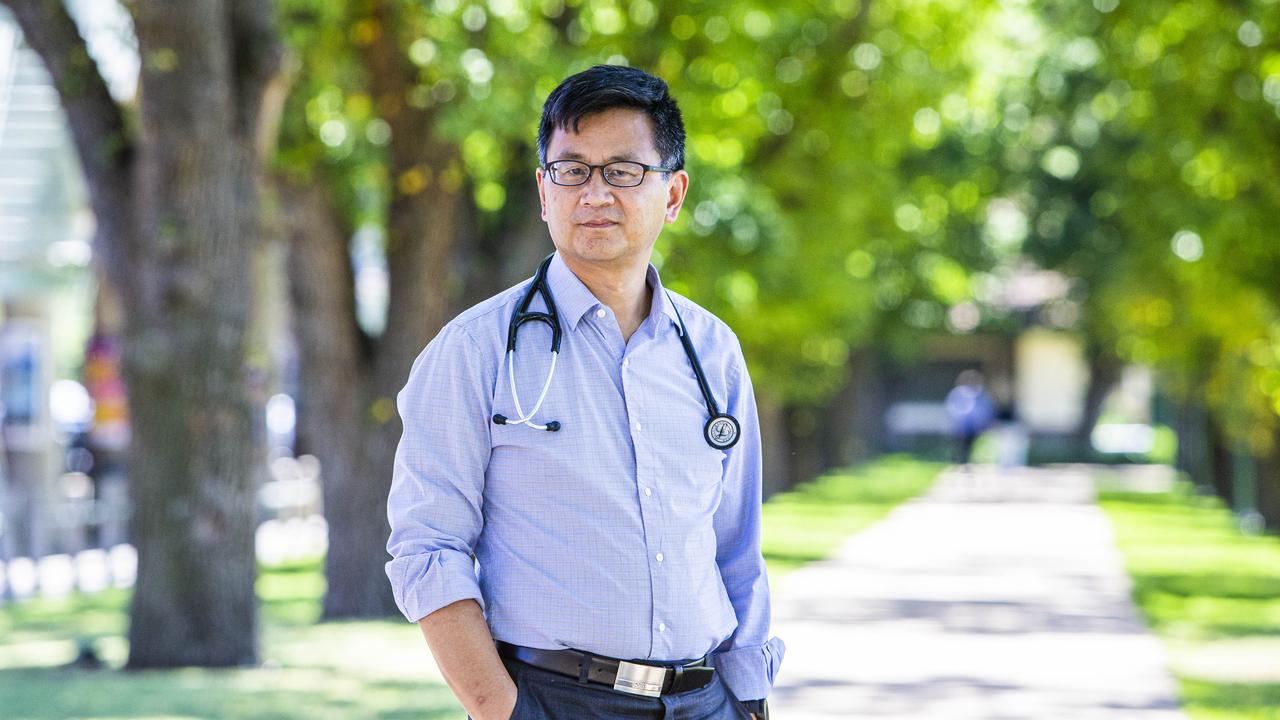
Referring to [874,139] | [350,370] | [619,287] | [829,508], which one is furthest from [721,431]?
[829,508]

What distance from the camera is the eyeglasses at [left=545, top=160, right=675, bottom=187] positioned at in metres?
3.84

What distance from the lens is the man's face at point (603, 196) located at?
384 centimetres

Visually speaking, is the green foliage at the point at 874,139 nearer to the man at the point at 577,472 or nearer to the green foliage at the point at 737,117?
the green foliage at the point at 737,117

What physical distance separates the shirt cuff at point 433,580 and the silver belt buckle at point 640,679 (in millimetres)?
309

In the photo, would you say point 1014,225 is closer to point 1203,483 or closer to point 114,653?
point 1203,483

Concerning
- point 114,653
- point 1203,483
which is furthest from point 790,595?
point 1203,483

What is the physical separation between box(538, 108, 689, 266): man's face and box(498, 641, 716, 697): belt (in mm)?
755

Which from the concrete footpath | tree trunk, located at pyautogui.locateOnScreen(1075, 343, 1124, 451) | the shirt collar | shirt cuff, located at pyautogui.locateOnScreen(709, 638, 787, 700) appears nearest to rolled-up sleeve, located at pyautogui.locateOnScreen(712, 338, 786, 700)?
shirt cuff, located at pyautogui.locateOnScreen(709, 638, 787, 700)

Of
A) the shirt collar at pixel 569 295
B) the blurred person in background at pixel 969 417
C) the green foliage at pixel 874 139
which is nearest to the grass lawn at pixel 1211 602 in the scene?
the green foliage at pixel 874 139

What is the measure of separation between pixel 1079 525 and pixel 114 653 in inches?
663

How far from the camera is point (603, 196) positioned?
151 inches

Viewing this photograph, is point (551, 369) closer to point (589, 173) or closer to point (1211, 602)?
point (589, 173)

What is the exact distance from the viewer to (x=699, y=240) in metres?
20.5

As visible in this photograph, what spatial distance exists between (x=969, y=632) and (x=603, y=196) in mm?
11426
